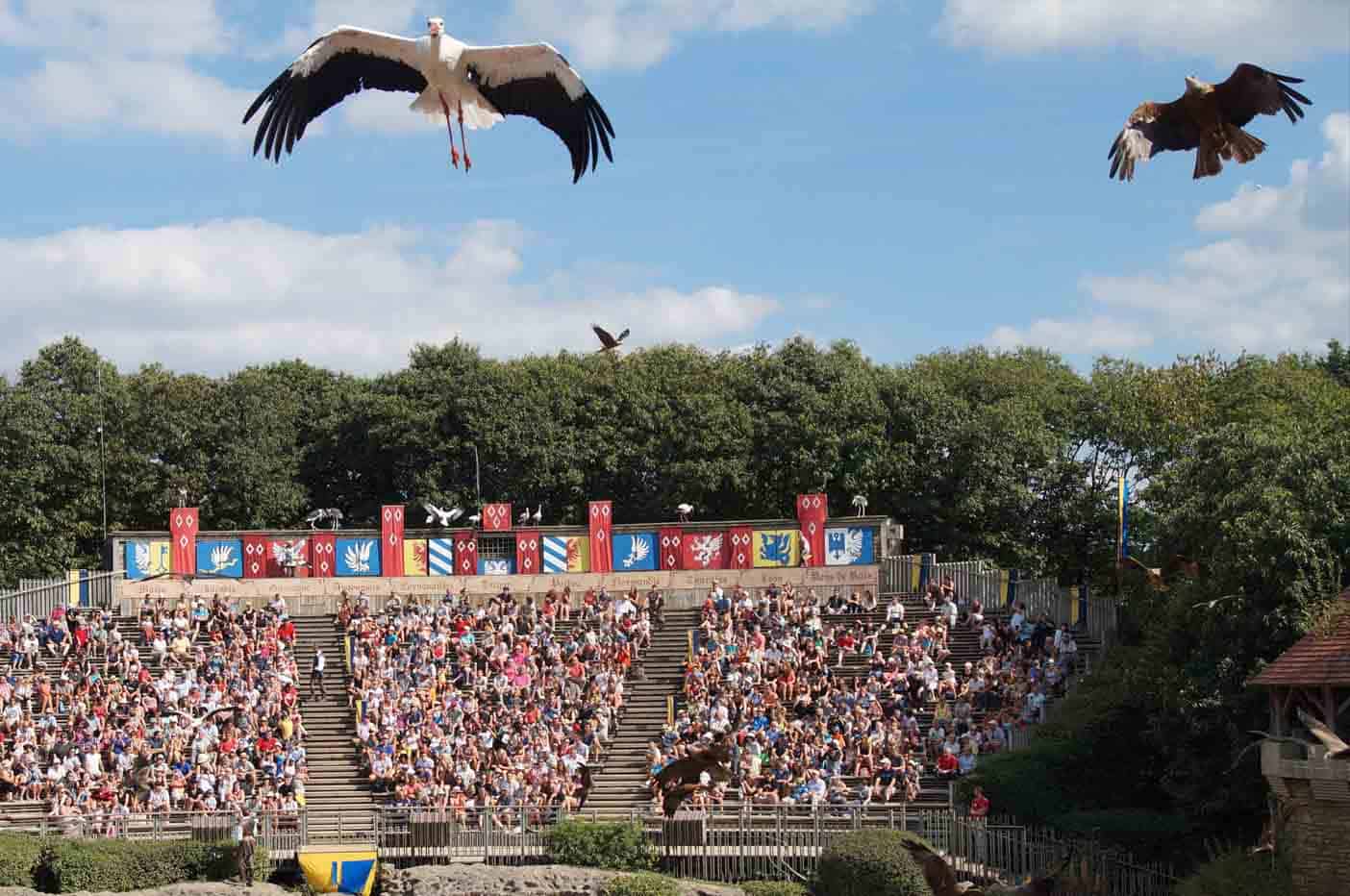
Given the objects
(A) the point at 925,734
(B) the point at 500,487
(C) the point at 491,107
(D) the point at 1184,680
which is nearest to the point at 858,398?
(B) the point at 500,487

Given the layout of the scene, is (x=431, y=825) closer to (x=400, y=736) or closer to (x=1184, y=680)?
(x=400, y=736)

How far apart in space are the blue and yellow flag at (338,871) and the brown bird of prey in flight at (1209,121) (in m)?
15.4

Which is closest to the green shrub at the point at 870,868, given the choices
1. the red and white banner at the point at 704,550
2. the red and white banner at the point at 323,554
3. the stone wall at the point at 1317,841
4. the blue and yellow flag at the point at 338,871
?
the stone wall at the point at 1317,841

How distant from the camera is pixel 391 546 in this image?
45.0 m

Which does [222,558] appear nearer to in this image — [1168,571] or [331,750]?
[331,750]

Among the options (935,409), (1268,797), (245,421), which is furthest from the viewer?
(245,421)

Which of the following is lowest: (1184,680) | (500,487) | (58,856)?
(58,856)

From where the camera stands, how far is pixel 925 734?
114 feet

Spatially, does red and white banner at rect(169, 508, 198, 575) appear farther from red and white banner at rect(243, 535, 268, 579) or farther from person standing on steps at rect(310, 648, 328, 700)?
person standing on steps at rect(310, 648, 328, 700)

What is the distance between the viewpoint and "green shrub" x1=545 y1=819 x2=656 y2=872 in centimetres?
3033

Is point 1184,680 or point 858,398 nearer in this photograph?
point 1184,680

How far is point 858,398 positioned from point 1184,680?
25905mm

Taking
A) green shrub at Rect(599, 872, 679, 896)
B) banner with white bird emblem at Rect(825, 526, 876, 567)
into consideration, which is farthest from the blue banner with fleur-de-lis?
green shrub at Rect(599, 872, 679, 896)

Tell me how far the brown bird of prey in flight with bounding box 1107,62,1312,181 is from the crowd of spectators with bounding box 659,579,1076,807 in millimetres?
12670
